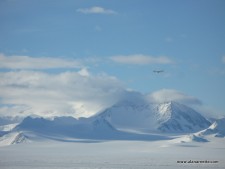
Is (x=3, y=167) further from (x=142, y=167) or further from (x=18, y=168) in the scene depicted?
(x=142, y=167)

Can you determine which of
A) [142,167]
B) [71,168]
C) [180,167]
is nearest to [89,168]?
[71,168]

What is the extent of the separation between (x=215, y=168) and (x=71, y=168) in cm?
4792

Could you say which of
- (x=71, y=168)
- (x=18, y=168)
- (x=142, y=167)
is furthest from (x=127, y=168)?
(x=18, y=168)

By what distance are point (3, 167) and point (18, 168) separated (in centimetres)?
539

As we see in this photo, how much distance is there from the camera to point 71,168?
188 meters

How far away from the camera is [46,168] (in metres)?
189

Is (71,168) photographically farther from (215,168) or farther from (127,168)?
(215,168)

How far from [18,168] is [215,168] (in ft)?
214

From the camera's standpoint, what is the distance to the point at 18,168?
186875mm

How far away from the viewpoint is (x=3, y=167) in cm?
18825

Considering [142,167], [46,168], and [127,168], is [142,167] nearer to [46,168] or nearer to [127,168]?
[127,168]

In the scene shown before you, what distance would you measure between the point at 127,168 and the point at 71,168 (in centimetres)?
1861

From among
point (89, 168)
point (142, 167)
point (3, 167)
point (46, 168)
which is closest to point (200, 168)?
point (142, 167)

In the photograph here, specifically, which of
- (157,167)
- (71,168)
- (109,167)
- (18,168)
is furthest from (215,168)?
(18,168)
